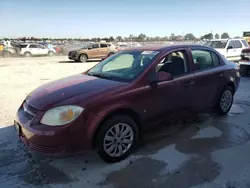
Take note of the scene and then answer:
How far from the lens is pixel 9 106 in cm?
641

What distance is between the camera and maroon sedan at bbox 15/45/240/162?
3150 millimetres

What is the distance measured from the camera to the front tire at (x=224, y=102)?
5254mm

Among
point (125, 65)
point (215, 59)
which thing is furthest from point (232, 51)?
point (125, 65)

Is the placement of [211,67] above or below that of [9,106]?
above


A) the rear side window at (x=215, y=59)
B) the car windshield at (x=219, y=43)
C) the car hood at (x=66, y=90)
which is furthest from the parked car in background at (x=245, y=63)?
the car hood at (x=66, y=90)

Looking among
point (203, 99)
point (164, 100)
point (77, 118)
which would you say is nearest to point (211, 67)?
point (203, 99)

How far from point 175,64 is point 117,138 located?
5.55ft

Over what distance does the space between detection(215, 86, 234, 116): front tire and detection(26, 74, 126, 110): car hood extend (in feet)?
8.40

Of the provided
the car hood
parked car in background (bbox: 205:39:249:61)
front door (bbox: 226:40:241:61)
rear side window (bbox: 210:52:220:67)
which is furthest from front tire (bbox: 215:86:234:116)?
front door (bbox: 226:40:241:61)

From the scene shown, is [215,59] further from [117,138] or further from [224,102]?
[117,138]

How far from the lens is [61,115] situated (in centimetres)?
314

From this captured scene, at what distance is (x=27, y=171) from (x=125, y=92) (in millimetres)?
1631

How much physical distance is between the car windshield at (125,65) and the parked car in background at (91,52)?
15887mm

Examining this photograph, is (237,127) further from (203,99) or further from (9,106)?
(9,106)
